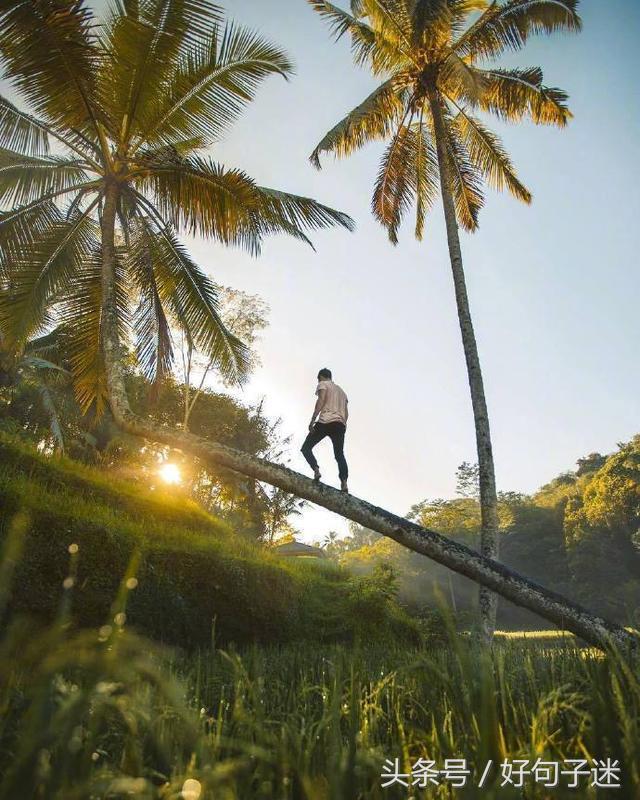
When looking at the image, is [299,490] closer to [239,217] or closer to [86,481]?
[239,217]

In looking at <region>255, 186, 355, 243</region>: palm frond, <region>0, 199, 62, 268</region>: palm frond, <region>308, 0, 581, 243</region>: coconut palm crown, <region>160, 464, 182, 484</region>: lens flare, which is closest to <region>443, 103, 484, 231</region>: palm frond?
<region>308, 0, 581, 243</region>: coconut palm crown

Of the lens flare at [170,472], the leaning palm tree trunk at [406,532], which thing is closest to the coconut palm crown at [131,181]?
the leaning palm tree trunk at [406,532]

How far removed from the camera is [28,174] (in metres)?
8.67

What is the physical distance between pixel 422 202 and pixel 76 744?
1308 centimetres

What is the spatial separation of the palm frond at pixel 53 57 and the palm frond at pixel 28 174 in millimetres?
1495

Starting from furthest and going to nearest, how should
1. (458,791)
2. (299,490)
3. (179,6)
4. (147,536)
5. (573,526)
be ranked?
(573,526)
(147,536)
(179,6)
(299,490)
(458,791)

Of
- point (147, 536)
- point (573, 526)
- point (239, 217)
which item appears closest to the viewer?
point (239, 217)

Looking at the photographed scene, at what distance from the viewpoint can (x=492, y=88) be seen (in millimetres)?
10133

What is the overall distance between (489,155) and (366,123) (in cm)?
275

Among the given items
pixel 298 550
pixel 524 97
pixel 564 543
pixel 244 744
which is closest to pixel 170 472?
pixel 298 550

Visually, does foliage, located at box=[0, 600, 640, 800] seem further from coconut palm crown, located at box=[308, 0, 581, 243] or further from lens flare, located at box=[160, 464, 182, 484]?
lens flare, located at box=[160, 464, 182, 484]

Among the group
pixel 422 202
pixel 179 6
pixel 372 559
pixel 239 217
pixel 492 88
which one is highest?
pixel 492 88

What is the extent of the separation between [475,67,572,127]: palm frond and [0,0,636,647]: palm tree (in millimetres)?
4859

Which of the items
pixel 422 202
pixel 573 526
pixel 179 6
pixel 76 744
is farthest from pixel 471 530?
pixel 76 744
